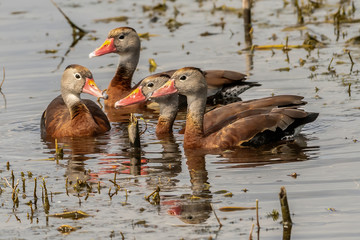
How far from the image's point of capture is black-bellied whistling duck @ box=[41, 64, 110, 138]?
479 inches

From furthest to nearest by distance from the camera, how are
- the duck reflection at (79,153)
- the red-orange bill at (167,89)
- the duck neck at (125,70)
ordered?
1. the duck neck at (125,70)
2. the red-orange bill at (167,89)
3. the duck reflection at (79,153)

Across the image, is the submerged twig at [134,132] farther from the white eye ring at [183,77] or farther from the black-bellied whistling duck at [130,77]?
the black-bellied whistling duck at [130,77]

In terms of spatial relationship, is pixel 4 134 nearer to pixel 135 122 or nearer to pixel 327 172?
pixel 135 122

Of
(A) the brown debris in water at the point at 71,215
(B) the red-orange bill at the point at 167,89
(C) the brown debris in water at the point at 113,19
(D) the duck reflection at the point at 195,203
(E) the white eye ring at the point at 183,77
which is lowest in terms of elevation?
(D) the duck reflection at the point at 195,203

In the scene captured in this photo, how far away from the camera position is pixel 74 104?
12.4 metres

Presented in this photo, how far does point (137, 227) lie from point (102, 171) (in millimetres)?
2327

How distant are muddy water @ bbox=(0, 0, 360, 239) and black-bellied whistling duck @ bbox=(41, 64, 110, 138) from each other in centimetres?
23

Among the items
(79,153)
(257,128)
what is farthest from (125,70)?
(257,128)

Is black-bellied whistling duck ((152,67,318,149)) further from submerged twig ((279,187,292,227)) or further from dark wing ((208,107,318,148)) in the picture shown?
submerged twig ((279,187,292,227))

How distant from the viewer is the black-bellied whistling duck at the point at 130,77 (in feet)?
47.2

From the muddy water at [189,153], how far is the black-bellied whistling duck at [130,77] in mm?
393

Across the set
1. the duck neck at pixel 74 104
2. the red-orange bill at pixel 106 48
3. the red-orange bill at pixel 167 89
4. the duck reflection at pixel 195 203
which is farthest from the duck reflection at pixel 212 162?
the red-orange bill at pixel 106 48

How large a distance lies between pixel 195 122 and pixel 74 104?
215cm

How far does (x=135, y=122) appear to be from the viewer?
10812mm
